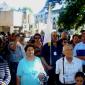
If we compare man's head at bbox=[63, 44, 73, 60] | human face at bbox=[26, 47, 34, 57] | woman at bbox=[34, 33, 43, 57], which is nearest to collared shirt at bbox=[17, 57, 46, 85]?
human face at bbox=[26, 47, 34, 57]

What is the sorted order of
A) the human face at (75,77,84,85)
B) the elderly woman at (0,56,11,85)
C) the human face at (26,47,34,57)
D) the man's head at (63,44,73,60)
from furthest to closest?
the human face at (26,47,34,57), the man's head at (63,44,73,60), the human face at (75,77,84,85), the elderly woman at (0,56,11,85)

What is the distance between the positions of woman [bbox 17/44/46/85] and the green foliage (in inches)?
568

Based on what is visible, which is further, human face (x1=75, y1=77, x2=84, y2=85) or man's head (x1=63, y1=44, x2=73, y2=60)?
man's head (x1=63, y1=44, x2=73, y2=60)

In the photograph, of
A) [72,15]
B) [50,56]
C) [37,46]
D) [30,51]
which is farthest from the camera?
[72,15]

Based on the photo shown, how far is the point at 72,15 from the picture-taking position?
23750mm

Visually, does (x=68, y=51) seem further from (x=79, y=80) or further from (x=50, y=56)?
(x=50, y=56)

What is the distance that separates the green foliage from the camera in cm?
2309

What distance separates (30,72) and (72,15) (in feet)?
50.4

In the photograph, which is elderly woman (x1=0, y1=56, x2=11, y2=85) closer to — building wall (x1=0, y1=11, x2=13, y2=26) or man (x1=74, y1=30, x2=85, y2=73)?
man (x1=74, y1=30, x2=85, y2=73)

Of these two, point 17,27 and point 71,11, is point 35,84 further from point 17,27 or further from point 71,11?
point 17,27

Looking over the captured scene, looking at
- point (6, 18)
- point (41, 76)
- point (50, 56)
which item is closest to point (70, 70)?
point (41, 76)

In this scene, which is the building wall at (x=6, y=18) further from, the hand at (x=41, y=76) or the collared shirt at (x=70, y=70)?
the collared shirt at (x=70, y=70)

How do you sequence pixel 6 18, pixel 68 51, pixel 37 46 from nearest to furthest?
pixel 68 51, pixel 37 46, pixel 6 18

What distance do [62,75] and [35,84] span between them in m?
0.65
